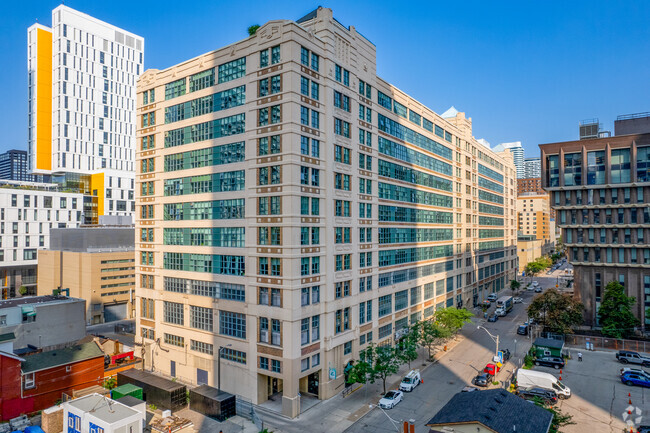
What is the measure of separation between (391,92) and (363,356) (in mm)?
36041

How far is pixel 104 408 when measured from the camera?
3547 centimetres

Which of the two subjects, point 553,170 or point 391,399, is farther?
point 553,170

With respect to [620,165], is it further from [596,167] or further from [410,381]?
[410,381]

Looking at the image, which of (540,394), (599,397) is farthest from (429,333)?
(599,397)

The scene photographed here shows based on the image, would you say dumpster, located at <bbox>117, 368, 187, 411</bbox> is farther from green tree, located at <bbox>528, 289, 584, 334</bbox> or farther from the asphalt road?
green tree, located at <bbox>528, 289, 584, 334</bbox>

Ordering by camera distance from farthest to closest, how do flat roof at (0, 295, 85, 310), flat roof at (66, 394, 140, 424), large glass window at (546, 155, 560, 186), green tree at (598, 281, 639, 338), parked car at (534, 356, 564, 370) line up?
large glass window at (546, 155, 560, 186) → green tree at (598, 281, 639, 338) → flat roof at (0, 295, 85, 310) → parked car at (534, 356, 564, 370) → flat roof at (66, 394, 140, 424)

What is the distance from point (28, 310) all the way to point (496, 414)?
61.6 meters

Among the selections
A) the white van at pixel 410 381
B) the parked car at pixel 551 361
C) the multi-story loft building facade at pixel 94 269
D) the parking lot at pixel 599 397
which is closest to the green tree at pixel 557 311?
the parking lot at pixel 599 397

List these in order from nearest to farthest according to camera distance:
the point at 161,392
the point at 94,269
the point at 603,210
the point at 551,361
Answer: the point at 161,392 → the point at 551,361 → the point at 603,210 → the point at 94,269

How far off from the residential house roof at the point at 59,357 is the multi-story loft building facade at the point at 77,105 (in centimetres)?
8377

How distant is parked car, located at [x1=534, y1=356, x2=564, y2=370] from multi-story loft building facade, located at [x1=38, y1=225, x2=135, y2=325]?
75563 mm

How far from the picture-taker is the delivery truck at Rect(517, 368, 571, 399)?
44.7 m

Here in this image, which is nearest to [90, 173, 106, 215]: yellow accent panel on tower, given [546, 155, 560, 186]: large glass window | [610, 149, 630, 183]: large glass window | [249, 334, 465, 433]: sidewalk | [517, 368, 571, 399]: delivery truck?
[249, 334, 465, 433]: sidewalk

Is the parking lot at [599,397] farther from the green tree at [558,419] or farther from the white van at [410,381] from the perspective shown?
the white van at [410,381]
